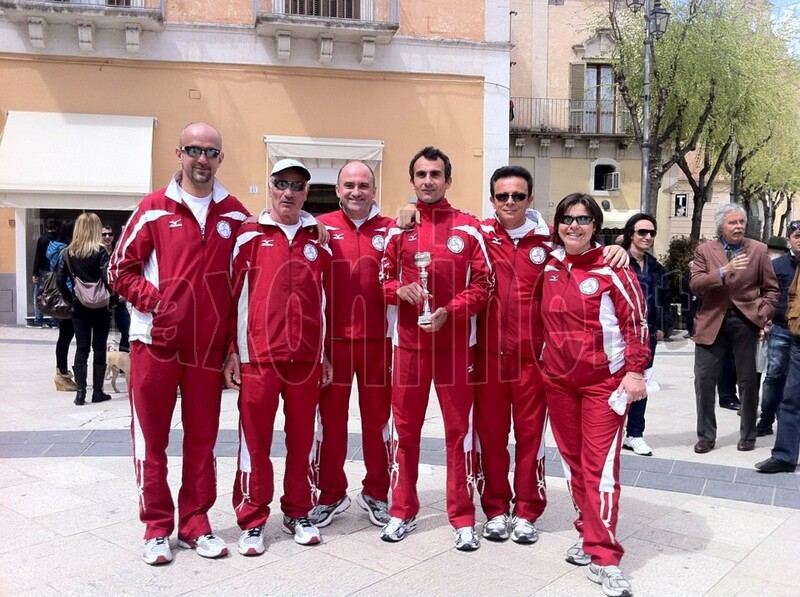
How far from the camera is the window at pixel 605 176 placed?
28.4 m

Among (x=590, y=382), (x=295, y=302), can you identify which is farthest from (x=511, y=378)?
(x=295, y=302)

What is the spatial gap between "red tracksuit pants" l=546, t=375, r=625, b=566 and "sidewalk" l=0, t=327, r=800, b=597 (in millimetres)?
226

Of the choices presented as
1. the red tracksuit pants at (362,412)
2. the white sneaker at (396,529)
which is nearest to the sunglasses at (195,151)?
the red tracksuit pants at (362,412)

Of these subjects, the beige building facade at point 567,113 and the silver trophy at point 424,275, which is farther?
the beige building facade at point 567,113

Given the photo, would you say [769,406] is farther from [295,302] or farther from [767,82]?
[767,82]

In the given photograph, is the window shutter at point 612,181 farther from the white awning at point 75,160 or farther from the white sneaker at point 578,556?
the white sneaker at point 578,556

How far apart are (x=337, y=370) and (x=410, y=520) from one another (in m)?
0.99

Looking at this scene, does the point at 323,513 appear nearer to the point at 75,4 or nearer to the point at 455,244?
the point at 455,244

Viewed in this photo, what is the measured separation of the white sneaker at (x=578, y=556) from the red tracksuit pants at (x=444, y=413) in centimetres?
58

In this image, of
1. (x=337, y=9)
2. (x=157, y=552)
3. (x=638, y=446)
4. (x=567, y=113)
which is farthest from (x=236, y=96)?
(x=567, y=113)

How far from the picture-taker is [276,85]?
16875mm

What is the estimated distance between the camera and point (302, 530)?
172 inches

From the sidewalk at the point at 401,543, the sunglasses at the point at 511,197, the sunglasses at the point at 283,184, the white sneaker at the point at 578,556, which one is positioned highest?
the sunglasses at the point at 283,184

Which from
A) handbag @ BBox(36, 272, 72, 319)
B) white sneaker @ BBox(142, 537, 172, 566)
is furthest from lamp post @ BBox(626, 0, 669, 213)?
white sneaker @ BBox(142, 537, 172, 566)
